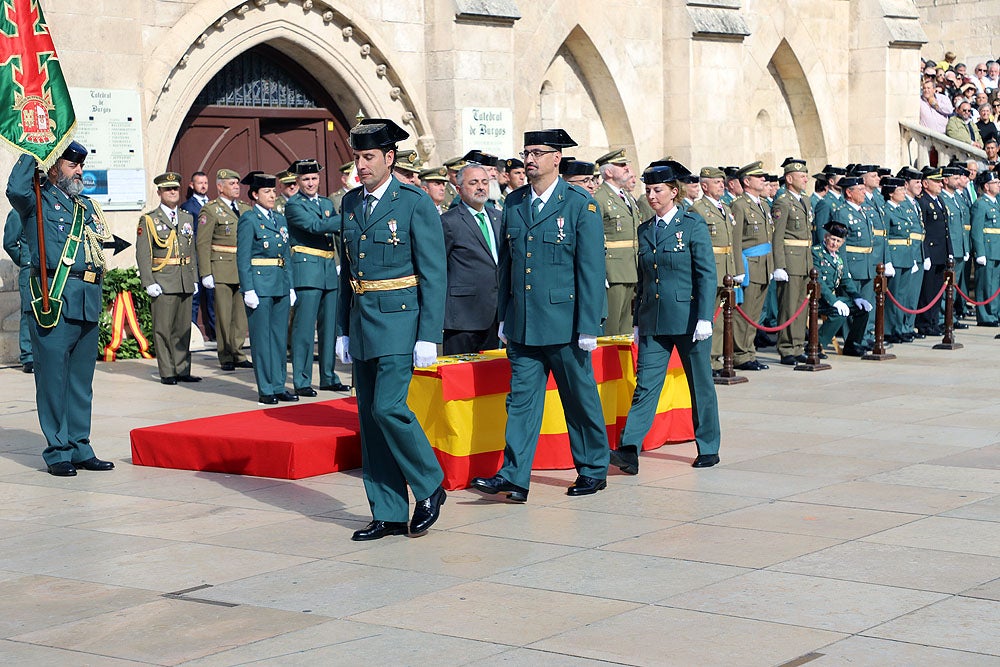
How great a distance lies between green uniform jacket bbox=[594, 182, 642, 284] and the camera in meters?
12.8

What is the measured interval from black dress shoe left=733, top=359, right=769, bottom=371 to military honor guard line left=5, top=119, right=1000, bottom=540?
0.9 inches

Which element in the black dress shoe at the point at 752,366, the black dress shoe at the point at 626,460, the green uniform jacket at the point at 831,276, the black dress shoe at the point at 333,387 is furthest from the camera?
the green uniform jacket at the point at 831,276

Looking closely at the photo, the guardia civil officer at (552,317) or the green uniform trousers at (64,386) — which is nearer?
the guardia civil officer at (552,317)

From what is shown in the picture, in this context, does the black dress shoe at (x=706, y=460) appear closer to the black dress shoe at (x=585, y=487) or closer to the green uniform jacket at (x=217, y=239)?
the black dress shoe at (x=585, y=487)

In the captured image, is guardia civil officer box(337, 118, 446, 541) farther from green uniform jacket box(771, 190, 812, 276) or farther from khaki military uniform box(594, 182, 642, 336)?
green uniform jacket box(771, 190, 812, 276)

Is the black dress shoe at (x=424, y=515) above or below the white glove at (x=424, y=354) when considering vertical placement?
below

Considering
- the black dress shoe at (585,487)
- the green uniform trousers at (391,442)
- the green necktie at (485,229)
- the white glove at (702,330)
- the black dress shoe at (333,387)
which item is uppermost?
the green necktie at (485,229)

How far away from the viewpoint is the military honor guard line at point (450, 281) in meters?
7.15

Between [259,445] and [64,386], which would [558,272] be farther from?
[64,386]

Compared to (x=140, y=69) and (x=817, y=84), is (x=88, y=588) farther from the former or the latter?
(x=817, y=84)

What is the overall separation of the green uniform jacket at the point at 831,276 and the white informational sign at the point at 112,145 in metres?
6.48

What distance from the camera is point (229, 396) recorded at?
40.4 feet

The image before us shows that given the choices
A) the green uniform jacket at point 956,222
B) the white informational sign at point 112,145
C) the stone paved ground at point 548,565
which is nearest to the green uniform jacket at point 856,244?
the green uniform jacket at point 956,222

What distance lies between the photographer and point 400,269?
23.5 ft
